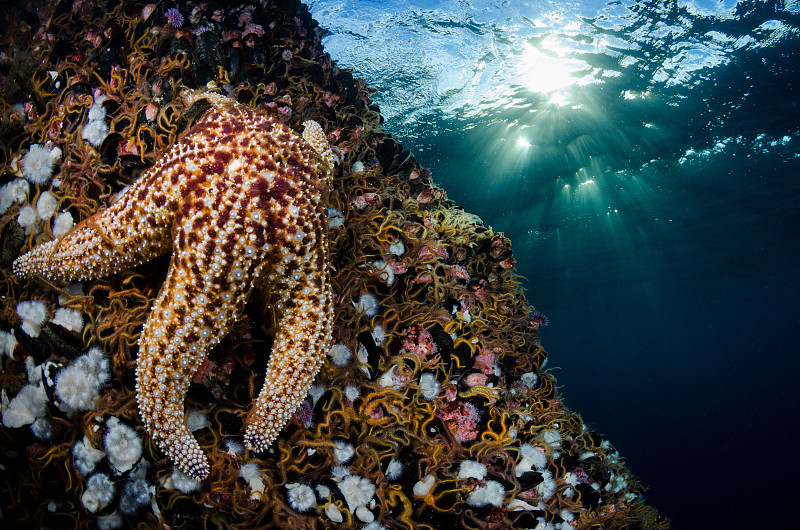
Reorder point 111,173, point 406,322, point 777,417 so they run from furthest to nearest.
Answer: point 777,417 → point 406,322 → point 111,173

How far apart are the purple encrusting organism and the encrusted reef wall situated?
18mm

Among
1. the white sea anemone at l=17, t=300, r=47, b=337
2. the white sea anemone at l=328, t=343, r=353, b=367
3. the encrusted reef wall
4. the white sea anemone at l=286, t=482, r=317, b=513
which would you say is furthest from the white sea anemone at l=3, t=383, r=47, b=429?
the white sea anemone at l=328, t=343, r=353, b=367

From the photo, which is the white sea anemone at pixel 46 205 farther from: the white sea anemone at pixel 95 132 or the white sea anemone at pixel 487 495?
the white sea anemone at pixel 487 495

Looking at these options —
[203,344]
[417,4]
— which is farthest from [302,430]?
[417,4]

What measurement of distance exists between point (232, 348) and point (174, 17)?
120 inches

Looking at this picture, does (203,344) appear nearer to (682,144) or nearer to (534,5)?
(534,5)

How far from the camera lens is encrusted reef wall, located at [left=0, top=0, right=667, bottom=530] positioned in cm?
232

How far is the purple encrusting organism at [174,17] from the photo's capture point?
126 inches

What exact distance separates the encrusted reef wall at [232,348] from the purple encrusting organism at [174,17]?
0.7 inches

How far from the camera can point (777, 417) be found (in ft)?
409

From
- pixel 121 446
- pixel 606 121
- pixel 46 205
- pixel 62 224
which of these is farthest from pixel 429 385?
pixel 606 121

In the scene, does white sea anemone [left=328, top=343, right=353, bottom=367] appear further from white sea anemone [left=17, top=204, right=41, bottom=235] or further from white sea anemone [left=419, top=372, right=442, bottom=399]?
white sea anemone [left=17, top=204, right=41, bottom=235]

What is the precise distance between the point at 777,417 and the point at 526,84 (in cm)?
18120

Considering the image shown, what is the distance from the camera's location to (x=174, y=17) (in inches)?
126
